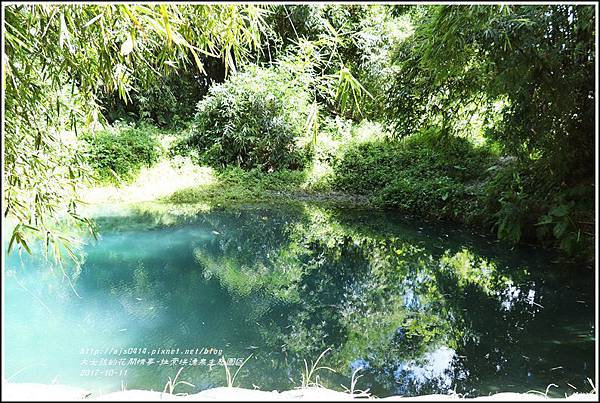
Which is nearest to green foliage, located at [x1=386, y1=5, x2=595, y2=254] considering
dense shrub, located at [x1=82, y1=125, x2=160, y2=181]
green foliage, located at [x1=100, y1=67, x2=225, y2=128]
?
dense shrub, located at [x1=82, y1=125, x2=160, y2=181]

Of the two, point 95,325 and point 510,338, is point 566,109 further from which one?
point 95,325

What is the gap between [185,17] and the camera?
2152 millimetres

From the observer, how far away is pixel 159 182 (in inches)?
392

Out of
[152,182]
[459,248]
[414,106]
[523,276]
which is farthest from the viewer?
[152,182]

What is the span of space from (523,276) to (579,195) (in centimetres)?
113

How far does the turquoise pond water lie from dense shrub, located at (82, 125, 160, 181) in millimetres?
3453

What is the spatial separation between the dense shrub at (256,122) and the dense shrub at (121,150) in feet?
3.12

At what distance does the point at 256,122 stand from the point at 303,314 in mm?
6679

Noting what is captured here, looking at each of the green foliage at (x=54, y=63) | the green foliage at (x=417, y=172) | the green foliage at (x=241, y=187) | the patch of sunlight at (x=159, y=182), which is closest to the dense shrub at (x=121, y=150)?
the patch of sunlight at (x=159, y=182)

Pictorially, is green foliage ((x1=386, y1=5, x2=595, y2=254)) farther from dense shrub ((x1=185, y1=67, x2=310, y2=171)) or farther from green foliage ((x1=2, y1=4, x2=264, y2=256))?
dense shrub ((x1=185, y1=67, x2=310, y2=171))

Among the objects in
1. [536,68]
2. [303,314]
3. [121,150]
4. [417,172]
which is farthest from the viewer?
[121,150]

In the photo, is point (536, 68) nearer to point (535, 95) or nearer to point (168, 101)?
point (535, 95)

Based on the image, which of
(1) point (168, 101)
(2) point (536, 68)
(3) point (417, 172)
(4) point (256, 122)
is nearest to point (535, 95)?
(2) point (536, 68)

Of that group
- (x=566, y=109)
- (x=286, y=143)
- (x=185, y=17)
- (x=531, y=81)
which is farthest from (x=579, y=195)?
(x=286, y=143)
